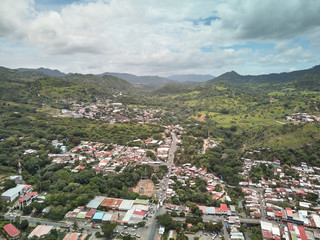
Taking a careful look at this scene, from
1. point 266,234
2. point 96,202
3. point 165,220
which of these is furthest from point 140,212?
point 266,234

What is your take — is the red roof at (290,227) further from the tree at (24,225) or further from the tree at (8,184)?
the tree at (8,184)

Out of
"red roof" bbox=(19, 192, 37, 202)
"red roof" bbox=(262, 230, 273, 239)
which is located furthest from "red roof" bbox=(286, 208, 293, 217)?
"red roof" bbox=(19, 192, 37, 202)

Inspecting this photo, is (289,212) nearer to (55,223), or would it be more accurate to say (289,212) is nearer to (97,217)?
(97,217)

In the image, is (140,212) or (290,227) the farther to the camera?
(140,212)

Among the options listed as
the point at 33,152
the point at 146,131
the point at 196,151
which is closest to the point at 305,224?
the point at 196,151

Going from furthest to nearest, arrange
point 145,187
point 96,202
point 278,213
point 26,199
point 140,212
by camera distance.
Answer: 1. point 145,187
2. point 96,202
3. point 26,199
4. point 278,213
5. point 140,212

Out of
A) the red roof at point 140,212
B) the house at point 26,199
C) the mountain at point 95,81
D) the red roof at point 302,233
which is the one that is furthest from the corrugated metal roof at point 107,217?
the mountain at point 95,81
